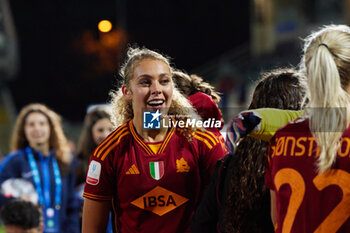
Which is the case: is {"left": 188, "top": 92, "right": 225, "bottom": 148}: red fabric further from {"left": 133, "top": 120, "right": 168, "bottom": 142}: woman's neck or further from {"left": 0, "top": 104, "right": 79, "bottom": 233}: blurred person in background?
{"left": 0, "top": 104, "right": 79, "bottom": 233}: blurred person in background

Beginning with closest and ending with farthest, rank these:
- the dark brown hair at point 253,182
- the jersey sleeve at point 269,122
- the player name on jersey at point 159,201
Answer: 1. the jersey sleeve at point 269,122
2. the dark brown hair at point 253,182
3. the player name on jersey at point 159,201

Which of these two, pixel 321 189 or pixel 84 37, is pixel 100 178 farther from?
Result: pixel 84 37

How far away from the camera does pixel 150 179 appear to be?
264cm

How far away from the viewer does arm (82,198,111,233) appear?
2691 millimetres

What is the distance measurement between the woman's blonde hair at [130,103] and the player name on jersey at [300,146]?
983mm

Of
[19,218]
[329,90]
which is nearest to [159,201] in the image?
[329,90]

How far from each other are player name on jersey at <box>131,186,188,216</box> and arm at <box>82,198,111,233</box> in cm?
17

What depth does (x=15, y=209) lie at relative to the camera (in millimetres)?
3699

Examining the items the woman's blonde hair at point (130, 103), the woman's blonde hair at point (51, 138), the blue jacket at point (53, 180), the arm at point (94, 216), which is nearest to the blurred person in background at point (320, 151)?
the woman's blonde hair at point (130, 103)

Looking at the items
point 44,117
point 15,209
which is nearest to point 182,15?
point 44,117

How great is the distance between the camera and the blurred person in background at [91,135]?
4711 mm

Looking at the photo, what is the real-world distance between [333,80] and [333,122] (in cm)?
13

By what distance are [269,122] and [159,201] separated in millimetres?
933

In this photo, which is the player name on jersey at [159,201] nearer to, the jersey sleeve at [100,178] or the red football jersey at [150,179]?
the red football jersey at [150,179]
